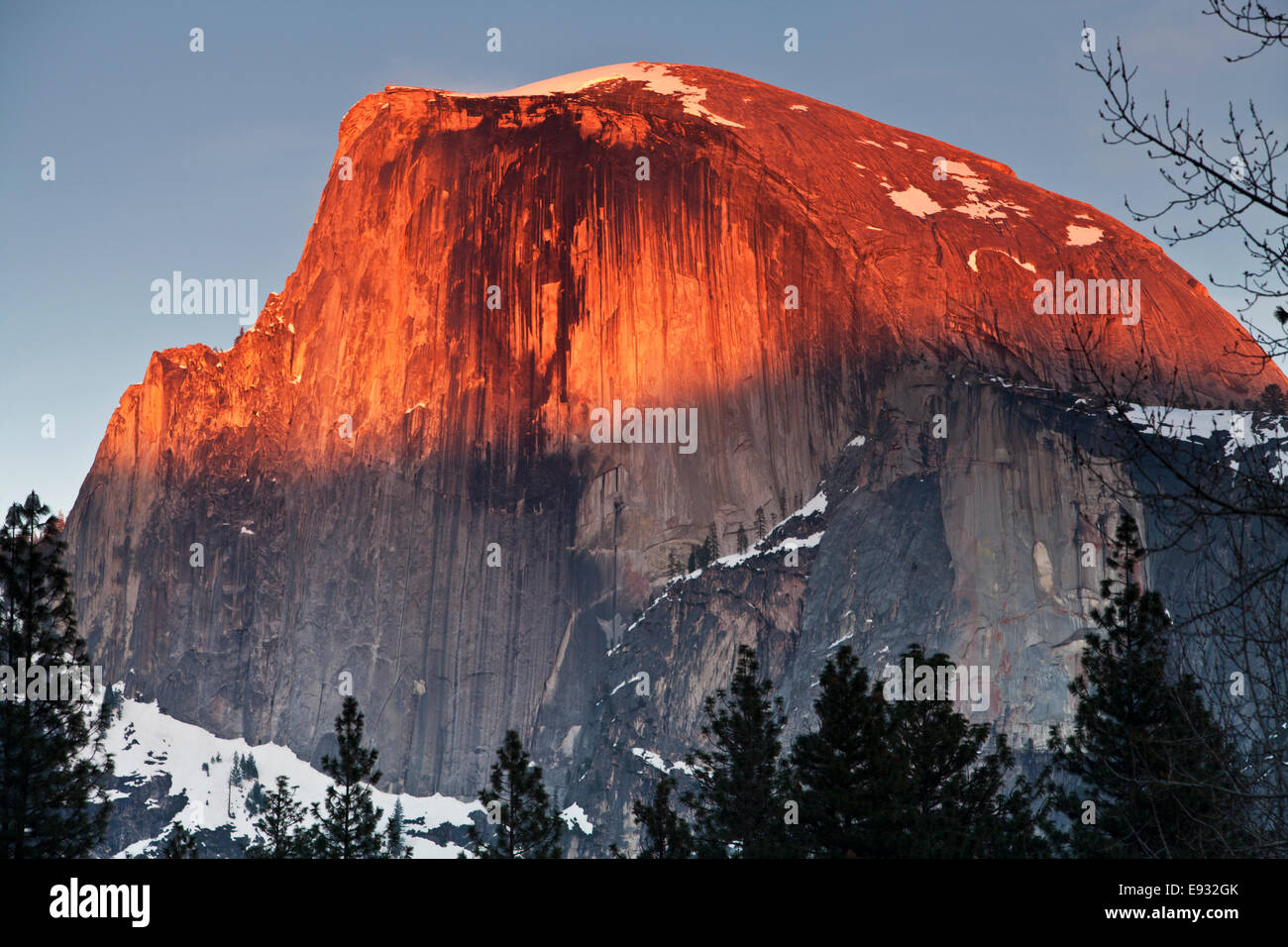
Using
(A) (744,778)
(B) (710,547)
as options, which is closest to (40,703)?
(A) (744,778)

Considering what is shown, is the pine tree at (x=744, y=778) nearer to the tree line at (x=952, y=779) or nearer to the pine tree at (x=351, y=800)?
the tree line at (x=952, y=779)

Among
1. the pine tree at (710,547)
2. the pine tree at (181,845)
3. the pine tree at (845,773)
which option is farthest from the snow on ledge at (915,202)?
the pine tree at (845,773)

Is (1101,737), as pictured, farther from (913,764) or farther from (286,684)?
(286,684)

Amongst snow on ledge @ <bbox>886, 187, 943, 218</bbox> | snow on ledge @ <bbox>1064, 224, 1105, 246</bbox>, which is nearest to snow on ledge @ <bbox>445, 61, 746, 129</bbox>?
snow on ledge @ <bbox>886, 187, 943, 218</bbox>

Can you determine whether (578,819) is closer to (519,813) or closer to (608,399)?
(608,399)

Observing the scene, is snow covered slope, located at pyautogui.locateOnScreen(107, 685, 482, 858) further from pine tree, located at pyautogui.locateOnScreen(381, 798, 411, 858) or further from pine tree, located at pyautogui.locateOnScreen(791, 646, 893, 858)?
pine tree, located at pyautogui.locateOnScreen(791, 646, 893, 858)
